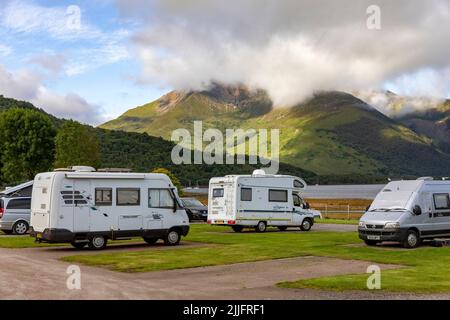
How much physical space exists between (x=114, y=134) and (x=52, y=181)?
127 meters

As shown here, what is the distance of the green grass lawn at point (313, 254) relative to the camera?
47.4 ft

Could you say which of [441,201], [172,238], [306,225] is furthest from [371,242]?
[306,225]

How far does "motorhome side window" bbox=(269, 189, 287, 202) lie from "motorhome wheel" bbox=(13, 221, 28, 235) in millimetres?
13842

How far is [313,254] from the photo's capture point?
21547 millimetres

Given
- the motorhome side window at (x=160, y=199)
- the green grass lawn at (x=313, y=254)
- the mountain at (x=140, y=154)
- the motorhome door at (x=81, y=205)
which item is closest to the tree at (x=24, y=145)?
the mountain at (x=140, y=154)

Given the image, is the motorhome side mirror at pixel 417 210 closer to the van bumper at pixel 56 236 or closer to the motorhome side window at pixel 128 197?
the motorhome side window at pixel 128 197

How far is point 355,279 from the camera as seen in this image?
15.0 meters

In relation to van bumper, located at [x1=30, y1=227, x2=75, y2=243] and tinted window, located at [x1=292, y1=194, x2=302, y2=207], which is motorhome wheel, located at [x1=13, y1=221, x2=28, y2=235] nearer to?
van bumper, located at [x1=30, y1=227, x2=75, y2=243]

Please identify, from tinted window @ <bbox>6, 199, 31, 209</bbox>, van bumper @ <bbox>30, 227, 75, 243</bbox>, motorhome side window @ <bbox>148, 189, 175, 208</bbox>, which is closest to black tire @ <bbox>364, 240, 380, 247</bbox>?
motorhome side window @ <bbox>148, 189, 175, 208</bbox>

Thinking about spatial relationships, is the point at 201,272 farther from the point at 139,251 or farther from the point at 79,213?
the point at 79,213
